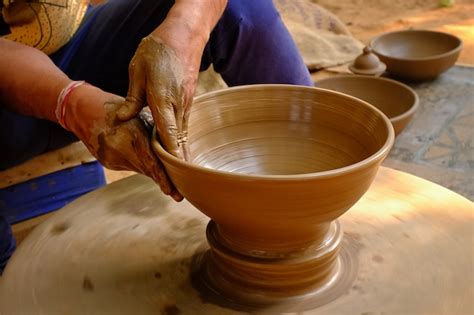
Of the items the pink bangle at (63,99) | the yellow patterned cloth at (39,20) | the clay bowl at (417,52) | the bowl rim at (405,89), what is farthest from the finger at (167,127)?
the clay bowl at (417,52)

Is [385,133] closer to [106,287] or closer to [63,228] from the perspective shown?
[106,287]

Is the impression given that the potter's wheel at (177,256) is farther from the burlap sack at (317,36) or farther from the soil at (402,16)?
the soil at (402,16)

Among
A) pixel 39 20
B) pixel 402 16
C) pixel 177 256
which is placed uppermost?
pixel 39 20

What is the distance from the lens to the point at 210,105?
3.40 ft

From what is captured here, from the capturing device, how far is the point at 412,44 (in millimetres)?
3174

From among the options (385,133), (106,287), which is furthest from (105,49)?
(385,133)

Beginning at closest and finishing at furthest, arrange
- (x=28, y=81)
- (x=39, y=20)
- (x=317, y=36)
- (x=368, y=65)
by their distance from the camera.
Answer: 1. (x=28, y=81)
2. (x=39, y=20)
3. (x=368, y=65)
4. (x=317, y=36)

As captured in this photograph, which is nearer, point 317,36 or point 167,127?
point 167,127

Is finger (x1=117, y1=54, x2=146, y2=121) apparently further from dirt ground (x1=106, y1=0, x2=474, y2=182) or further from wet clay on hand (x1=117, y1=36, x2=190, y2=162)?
dirt ground (x1=106, y1=0, x2=474, y2=182)

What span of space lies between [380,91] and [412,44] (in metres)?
0.73

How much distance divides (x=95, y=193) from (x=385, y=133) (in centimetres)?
60

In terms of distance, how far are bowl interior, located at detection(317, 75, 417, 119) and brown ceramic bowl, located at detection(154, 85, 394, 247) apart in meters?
1.46

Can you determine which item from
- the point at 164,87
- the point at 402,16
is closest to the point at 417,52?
the point at 402,16

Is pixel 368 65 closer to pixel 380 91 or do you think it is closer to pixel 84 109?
pixel 380 91
